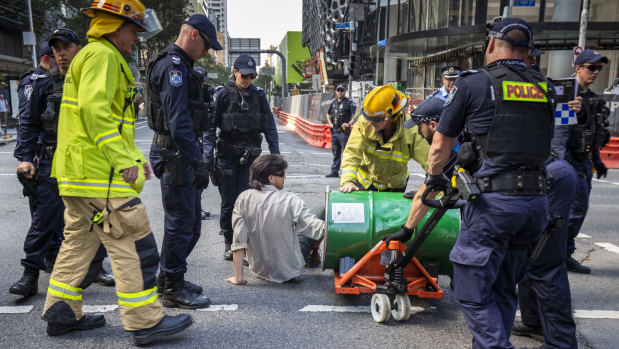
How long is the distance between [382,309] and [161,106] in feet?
6.89

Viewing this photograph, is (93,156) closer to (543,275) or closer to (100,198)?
(100,198)

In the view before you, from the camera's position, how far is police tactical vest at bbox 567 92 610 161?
14.6 ft

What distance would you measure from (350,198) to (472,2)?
24470 millimetres

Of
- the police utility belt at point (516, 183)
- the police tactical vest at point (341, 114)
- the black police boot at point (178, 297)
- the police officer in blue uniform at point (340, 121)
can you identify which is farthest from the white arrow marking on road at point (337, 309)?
the police tactical vest at point (341, 114)

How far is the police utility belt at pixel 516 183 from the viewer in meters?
2.42

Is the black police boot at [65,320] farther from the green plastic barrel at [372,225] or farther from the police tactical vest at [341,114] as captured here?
the police tactical vest at [341,114]

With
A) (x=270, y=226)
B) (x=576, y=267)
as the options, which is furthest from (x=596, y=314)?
(x=270, y=226)

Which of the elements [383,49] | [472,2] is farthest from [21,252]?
[383,49]

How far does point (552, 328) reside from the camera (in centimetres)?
279

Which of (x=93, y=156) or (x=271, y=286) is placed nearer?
(x=93, y=156)

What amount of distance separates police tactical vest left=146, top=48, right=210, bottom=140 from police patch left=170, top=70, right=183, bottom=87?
0.50ft

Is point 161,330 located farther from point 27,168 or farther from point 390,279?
point 27,168

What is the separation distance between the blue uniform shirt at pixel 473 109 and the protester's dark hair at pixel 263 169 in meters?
1.89

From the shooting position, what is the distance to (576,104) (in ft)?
14.5
